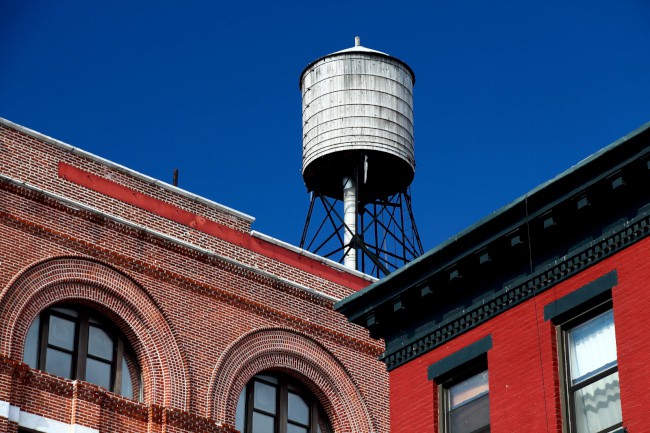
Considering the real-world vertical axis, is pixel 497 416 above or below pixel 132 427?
below

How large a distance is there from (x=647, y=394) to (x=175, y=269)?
686 inches

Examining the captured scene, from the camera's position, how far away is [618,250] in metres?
25.4

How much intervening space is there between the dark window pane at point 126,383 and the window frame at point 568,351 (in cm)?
1399

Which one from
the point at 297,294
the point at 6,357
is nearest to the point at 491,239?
the point at 6,357

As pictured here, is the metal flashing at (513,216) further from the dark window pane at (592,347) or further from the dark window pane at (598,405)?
the dark window pane at (598,405)

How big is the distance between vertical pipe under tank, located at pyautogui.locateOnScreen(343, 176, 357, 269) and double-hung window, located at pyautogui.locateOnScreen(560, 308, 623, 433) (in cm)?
2480

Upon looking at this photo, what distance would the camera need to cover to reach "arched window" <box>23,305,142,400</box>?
36531 millimetres

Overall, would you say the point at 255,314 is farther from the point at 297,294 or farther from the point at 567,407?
the point at 567,407

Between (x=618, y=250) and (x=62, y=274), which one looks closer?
(x=618, y=250)

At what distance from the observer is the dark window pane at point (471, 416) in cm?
2659

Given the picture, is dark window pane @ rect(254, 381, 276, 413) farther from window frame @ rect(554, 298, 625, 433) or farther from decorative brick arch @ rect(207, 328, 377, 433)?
window frame @ rect(554, 298, 625, 433)

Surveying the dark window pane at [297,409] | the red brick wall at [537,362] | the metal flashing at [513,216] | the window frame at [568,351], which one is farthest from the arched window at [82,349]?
the window frame at [568,351]

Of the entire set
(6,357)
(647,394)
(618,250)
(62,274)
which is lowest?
(647,394)

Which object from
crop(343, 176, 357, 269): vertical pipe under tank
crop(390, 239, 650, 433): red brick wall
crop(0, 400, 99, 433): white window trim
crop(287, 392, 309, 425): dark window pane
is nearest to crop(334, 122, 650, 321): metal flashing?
crop(390, 239, 650, 433): red brick wall
